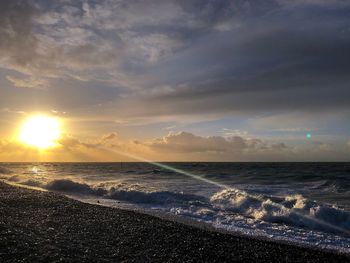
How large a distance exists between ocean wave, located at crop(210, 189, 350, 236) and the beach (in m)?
5.49

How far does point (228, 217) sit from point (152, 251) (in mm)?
8197

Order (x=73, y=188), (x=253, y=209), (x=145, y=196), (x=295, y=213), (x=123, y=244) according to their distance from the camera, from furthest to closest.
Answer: (x=73, y=188)
(x=145, y=196)
(x=253, y=209)
(x=295, y=213)
(x=123, y=244)

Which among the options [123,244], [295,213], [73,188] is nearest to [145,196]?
[73,188]

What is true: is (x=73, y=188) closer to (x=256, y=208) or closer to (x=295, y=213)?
(x=256, y=208)

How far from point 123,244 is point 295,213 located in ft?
35.3

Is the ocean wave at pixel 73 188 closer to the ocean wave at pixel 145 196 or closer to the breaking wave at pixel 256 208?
the ocean wave at pixel 145 196

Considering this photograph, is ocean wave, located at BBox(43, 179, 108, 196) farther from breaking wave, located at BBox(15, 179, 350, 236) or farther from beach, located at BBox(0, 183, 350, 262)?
beach, located at BBox(0, 183, 350, 262)

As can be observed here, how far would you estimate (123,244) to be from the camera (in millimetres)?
9859

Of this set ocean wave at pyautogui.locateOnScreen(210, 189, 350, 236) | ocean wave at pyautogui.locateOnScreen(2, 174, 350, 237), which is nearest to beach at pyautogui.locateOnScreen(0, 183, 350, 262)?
ocean wave at pyautogui.locateOnScreen(2, 174, 350, 237)

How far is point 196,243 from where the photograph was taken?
406 inches

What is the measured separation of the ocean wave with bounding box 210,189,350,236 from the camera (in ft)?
51.0

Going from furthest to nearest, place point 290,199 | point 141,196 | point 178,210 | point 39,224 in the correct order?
point 141,196 → point 290,199 → point 178,210 → point 39,224

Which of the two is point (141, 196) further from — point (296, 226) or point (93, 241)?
point (93, 241)

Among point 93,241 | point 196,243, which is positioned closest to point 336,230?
point 196,243
